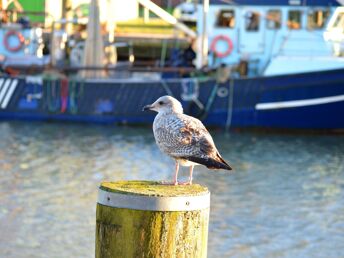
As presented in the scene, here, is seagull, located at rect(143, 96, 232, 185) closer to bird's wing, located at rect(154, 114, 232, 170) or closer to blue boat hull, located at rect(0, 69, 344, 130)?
bird's wing, located at rect(154, 114, 232, 170)

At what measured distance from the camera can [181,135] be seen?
7.39 meters

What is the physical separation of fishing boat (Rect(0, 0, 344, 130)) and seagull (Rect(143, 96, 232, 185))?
19.3 metres

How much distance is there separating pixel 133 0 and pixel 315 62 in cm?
2364

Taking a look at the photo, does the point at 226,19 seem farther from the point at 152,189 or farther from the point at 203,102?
the point at 152,189

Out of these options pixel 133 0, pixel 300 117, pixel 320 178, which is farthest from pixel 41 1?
pixel 320 178

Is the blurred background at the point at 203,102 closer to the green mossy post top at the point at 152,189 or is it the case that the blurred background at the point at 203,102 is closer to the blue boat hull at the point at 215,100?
the blue boat hull at the point at 215,100

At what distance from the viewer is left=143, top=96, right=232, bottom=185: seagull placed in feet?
24.2

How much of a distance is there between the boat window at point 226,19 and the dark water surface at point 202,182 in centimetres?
326

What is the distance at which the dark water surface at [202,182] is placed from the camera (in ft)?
43.9

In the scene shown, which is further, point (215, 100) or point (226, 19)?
point (226, 19)

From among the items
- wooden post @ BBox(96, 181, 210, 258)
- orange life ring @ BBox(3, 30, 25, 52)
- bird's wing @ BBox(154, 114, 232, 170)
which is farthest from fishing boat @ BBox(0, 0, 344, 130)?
wooden post @ BBox(96, 181, 210, 258)

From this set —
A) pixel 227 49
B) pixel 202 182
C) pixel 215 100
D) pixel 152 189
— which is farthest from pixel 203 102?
pixel 152 189

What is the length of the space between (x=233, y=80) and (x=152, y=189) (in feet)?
67.4

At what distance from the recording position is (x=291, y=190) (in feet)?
57.9
